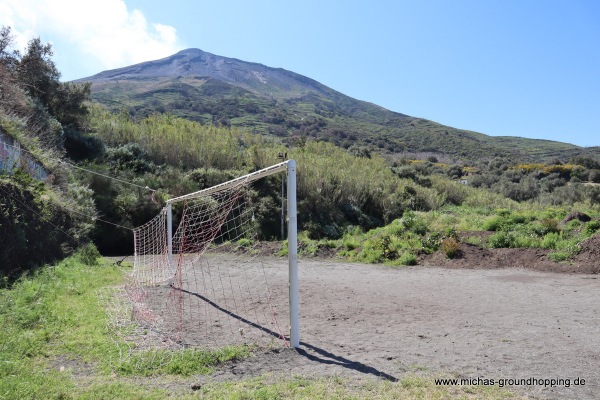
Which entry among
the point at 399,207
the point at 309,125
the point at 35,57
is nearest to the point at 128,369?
the point at 35,57

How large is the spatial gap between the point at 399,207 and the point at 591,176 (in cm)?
1926

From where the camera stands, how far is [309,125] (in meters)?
67.8

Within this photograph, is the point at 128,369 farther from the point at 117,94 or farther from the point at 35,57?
the point at 117,94

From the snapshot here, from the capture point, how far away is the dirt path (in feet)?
13.8

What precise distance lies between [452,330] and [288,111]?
7657 cm

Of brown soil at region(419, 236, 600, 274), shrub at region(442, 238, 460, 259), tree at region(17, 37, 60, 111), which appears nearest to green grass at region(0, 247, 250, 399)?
brown soil at region(419, 236, 600, 274)

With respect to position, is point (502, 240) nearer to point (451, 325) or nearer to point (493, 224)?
point (493, 224)

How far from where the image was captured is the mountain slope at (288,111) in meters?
62.0

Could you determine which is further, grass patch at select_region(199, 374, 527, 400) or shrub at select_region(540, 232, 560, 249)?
shrub at select_region(540, 232, 560, 249)

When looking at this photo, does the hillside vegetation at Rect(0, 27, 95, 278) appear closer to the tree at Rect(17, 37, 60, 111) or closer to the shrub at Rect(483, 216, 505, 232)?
the tree at Rect(17, 37, 60, 111)

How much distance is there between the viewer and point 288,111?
79938mm

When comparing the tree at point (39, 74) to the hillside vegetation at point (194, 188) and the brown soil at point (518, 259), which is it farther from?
the brown soil at point (518, 259)

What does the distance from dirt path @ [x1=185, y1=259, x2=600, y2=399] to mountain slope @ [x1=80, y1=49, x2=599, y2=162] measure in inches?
1616

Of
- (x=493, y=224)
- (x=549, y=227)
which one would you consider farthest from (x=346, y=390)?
(x=493, y=224)
